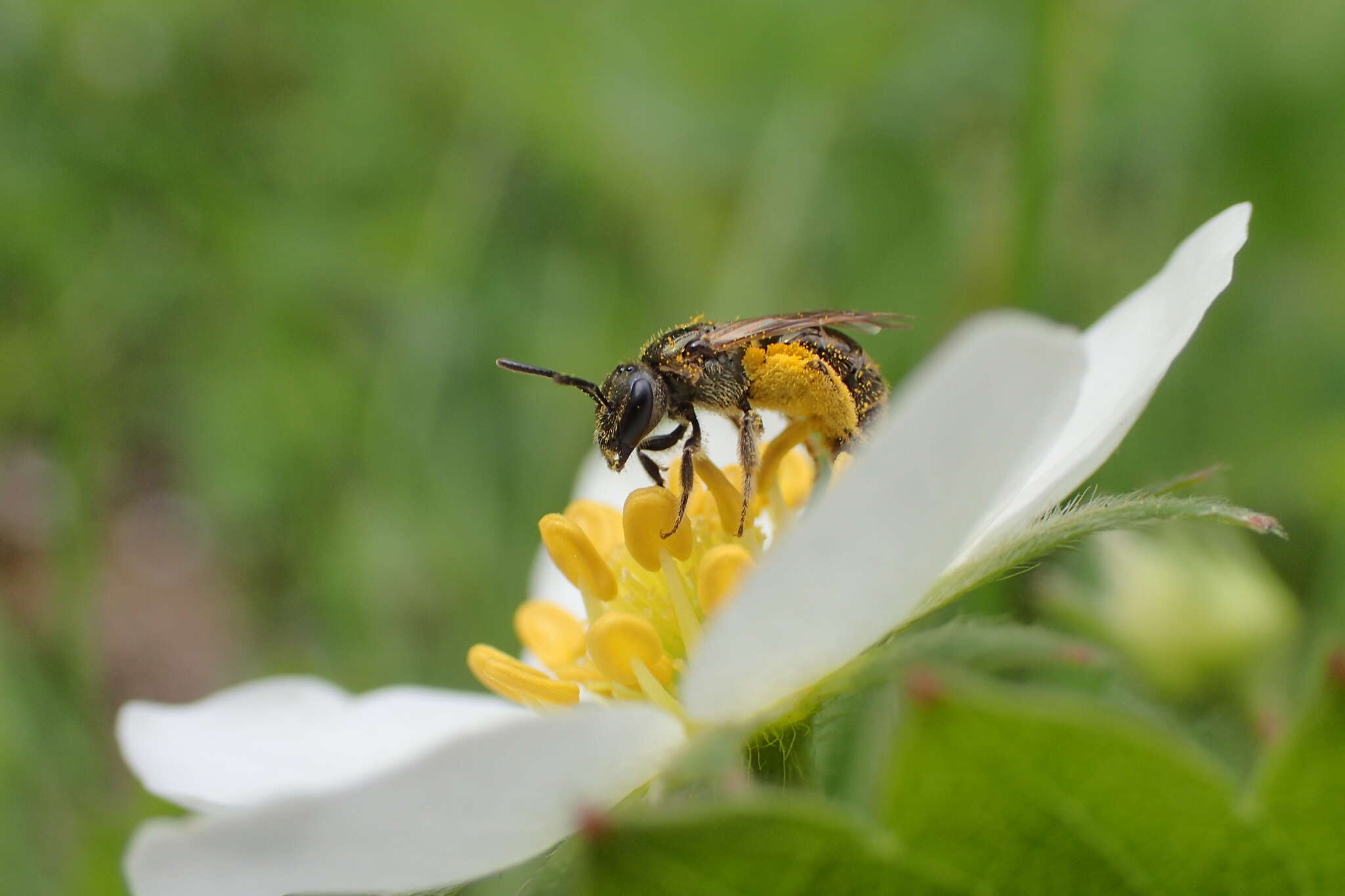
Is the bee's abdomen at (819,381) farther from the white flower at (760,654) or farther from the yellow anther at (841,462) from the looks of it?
the white flower at (760,654)

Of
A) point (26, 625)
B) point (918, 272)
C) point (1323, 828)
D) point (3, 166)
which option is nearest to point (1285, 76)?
point (918, 272)

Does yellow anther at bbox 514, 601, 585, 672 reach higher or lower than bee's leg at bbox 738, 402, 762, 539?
lower

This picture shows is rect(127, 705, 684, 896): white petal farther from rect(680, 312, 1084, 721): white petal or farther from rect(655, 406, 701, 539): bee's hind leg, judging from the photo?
rect(655, 406, 701, 539): bee's hind leg

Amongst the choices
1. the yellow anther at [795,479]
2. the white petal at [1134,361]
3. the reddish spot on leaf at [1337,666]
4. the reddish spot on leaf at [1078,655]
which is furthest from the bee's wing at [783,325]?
the reddish spot on leaf at [1337,666]

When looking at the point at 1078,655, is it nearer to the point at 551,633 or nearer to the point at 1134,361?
the point at 1134,361

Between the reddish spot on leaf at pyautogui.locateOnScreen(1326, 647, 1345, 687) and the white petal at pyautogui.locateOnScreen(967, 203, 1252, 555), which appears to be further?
the white petal at pyautogui.locateOnScreen(967, 203, 1252, 555)

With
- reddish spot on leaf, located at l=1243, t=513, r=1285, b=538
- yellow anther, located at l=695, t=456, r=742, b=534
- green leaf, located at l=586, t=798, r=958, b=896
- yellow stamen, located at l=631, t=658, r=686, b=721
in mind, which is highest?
yellow anther, located at l=695, t=456, r=742, b=534

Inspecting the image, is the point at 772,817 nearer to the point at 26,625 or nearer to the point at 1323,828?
the point at 1323,828

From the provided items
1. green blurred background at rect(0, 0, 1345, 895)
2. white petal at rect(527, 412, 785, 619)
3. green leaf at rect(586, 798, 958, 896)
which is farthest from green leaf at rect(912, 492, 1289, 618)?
green blurred background at rect(0, 0, 1345, 895)
